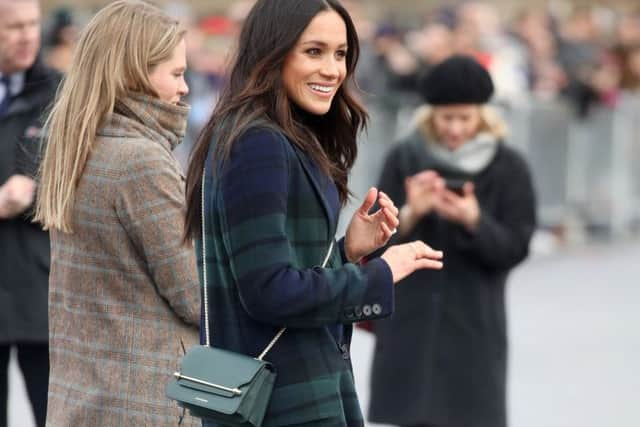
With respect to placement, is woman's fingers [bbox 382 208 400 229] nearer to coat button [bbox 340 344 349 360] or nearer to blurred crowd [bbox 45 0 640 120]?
coat button [bbox 340 344 349 360]

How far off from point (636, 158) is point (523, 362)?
6145 millimetres

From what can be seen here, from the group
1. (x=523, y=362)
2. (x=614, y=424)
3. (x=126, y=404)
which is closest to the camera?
(x=126, y=404)

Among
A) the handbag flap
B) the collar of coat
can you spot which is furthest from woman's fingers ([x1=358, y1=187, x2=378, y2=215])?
the collar of coat

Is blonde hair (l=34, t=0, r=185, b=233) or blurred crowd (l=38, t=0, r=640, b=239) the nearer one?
blonde hair (l=34, t=0, r=185, b=233)

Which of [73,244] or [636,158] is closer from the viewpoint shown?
[73,244]

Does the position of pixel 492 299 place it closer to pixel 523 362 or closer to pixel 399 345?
pixel 399 345

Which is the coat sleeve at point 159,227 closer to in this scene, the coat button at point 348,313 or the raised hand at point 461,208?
the coat button at point 348,313

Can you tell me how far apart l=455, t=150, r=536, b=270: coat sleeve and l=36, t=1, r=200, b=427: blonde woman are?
174 cm

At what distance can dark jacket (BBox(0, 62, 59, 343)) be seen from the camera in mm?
4902

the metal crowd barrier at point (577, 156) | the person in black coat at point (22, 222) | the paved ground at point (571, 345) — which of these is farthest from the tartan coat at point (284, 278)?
the metal crowd barrier at point (577, 156)

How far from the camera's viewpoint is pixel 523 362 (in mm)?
9109

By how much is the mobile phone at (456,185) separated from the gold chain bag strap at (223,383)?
2262 millimetres

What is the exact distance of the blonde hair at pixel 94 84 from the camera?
3.87 meters

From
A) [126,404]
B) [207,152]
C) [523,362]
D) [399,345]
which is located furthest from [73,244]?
[523,362]
